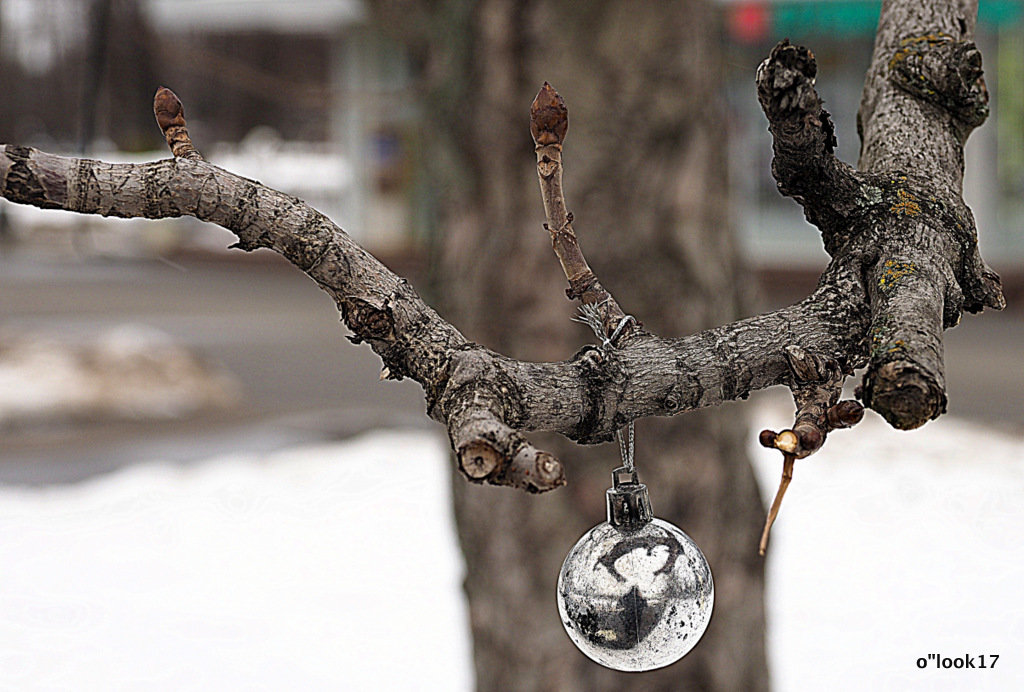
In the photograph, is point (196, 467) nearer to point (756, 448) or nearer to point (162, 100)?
point (756, 448)

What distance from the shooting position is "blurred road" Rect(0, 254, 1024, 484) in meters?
6.65

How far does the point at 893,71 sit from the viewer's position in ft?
3.61

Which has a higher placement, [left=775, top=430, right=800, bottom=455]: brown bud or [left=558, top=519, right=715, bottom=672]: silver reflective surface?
[left=775, top=430, right=800, bottom=455]: brown bud

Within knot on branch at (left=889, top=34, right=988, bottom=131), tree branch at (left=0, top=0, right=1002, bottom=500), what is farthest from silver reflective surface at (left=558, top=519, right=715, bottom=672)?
knot on branch at (left=889, top=34, right=988, bottom=131)

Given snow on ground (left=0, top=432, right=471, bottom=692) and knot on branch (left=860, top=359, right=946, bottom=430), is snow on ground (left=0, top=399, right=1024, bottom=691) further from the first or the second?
knot on branch (left=860, top=359, right=946, bottom=430)

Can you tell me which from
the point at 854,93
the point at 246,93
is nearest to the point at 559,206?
the point at 246,93

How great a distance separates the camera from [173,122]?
2.79 feet

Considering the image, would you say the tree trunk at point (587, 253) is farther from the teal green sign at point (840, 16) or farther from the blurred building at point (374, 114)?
the teal green sign at point (840, 16)

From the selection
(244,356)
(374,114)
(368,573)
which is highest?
(374,114)

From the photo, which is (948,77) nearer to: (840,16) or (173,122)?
(173,122)

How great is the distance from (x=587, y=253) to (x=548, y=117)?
1956mm

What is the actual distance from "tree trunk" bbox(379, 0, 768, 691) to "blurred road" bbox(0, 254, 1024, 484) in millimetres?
809

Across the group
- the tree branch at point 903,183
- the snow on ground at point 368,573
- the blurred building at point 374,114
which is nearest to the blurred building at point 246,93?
the blurred building at point 374,114

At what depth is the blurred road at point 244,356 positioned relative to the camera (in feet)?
21.8
